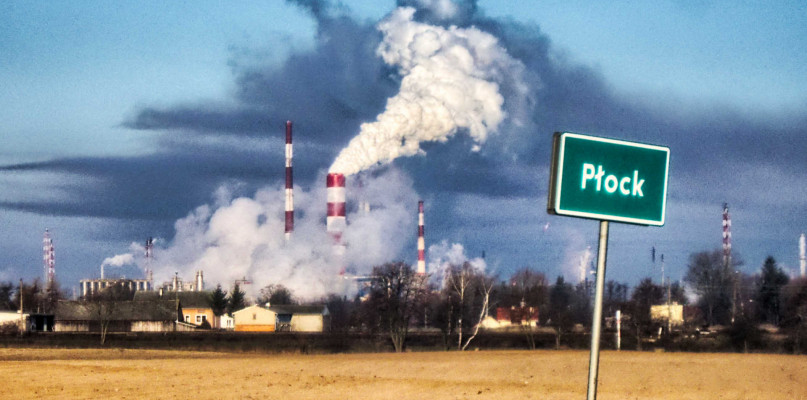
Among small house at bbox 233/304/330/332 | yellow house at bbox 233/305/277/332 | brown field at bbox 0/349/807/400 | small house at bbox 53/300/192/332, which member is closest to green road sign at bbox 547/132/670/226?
brown field at bbox 0/349/807/400

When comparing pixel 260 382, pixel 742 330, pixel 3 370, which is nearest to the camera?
pixel 260 382

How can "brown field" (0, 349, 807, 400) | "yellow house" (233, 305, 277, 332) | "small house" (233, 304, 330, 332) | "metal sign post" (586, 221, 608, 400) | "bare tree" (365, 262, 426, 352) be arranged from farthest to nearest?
"yellow house" (233, 305, 277, 332) → "small house" (233, 304, 330, 332) → "bare tree" (365, 262, 426, 352) → "brown field" (0, 349, 807, 400) → "metal sign post" (586, 221, 608, 400)

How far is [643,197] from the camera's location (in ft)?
25.5

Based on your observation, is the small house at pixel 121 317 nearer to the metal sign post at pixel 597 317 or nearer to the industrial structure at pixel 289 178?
the industrial structure at pixel 289 178

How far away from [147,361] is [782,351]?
46643 mm

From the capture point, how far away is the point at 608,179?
753cm

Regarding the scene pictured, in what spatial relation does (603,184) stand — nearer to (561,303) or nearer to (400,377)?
(400,377)

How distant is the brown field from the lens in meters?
34.4

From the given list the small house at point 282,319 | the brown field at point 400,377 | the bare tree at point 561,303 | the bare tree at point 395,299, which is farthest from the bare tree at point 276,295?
the brown field at point 400,377

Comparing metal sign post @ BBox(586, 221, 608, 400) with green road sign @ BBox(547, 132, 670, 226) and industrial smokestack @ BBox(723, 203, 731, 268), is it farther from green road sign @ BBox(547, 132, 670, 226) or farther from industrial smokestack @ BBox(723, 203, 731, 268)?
industrial smokestack @ BBox(723, 203, 731, 268)

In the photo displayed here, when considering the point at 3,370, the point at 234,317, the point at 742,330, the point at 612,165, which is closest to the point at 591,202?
the point at 612,165

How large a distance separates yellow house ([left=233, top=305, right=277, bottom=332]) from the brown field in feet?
211

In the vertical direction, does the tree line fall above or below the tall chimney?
below

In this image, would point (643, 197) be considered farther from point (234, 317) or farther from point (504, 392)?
point (234, 317)
